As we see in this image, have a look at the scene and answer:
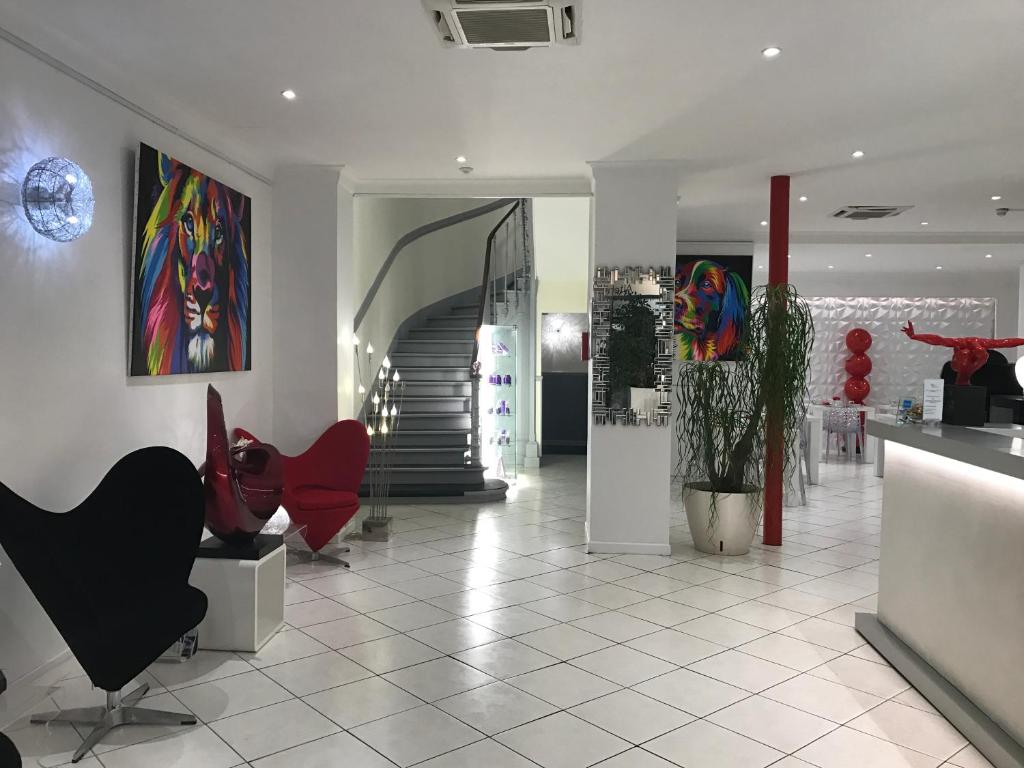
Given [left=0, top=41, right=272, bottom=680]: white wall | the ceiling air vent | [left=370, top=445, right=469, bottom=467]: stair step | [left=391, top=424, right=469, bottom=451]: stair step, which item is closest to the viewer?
[left=0, top=41, right=272, bottom=680]: white wall

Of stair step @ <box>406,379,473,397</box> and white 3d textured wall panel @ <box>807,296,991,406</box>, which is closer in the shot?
stair step @ <box>406,379,473,397</box>

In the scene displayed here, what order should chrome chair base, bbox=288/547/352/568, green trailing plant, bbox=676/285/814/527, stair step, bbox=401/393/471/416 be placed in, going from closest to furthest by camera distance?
1. chrome chair base, bbox=288/547/352/568
2. green trailing plant, bbox=676/285/814/527
3. stair step, bbox=401/393/471/416

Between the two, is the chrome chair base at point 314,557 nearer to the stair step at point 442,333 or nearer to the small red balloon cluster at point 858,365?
the stair step at point 442,333

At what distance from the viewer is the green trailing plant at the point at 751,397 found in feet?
19.6

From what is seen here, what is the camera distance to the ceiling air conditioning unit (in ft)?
10.2

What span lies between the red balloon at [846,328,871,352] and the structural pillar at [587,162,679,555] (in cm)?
777

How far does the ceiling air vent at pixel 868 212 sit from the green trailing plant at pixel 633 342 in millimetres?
3084

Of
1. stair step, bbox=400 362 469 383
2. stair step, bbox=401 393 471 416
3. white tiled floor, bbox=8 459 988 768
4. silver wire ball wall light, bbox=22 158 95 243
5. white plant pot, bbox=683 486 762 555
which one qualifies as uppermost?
silver wire ball wall light, bbox=22 158 95 243

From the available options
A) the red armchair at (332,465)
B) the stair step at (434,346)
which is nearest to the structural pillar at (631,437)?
the red armchair at (332,465)

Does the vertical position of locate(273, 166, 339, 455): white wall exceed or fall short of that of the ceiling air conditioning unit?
it falls short

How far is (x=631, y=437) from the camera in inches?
244

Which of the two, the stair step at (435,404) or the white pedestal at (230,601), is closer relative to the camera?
the white pedestal at (230,601)

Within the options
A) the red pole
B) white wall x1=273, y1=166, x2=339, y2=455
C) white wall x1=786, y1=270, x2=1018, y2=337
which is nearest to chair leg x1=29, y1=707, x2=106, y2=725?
white wall x1=273, y1=166, x2=339, y2=455

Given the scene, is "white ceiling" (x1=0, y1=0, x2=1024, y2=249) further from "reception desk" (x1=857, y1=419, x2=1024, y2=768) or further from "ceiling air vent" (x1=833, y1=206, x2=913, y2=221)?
"reception desk" (x1=857, y1=419, x2=1024, y2=768)
